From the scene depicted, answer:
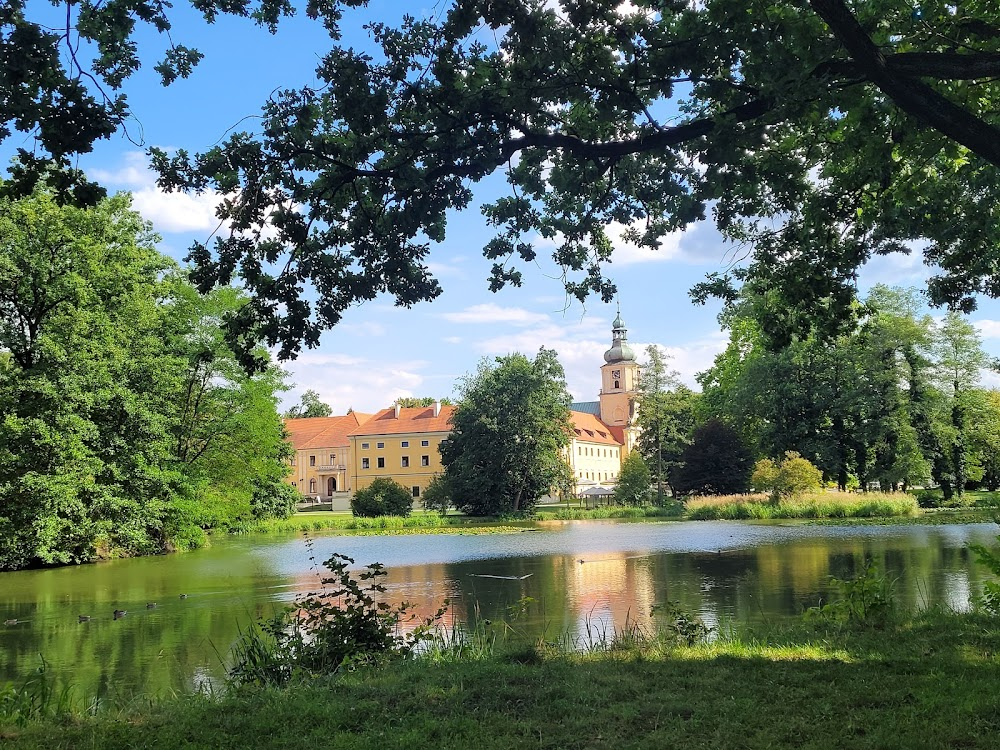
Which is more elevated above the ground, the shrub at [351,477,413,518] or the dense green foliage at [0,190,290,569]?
the dense green foliage at [0,190,290,569]

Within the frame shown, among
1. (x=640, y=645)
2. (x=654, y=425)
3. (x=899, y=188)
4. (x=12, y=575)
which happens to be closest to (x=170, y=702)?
(x=640, y=645)

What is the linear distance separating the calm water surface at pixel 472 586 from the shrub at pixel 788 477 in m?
10.2

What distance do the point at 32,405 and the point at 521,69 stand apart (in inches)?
925

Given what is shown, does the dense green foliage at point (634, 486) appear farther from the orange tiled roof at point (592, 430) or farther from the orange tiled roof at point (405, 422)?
the orange tiled roof at point (592, 430)

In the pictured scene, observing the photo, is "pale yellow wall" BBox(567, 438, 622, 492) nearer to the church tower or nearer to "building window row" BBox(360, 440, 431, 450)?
the church tower

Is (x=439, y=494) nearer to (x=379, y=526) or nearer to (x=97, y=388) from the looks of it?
(x=379, y=526)

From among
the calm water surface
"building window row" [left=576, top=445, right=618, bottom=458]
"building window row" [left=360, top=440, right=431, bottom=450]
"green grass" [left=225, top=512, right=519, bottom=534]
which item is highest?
"building window row" [left=360, top=440, right=431, bottom=450]

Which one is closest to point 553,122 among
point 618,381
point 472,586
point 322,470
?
point 472,586

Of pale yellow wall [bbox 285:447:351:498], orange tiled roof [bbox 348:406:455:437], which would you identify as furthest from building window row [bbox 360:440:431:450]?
pale yellow wall [bbox 285:447:351:498]

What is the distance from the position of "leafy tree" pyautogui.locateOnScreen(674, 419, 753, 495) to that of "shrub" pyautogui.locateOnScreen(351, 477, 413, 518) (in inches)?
726

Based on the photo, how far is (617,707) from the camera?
5066 millimetres

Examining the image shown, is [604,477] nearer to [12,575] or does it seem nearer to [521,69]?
[12,575]

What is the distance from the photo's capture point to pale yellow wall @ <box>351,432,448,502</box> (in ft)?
275

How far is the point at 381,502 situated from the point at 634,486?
18.6 meters
